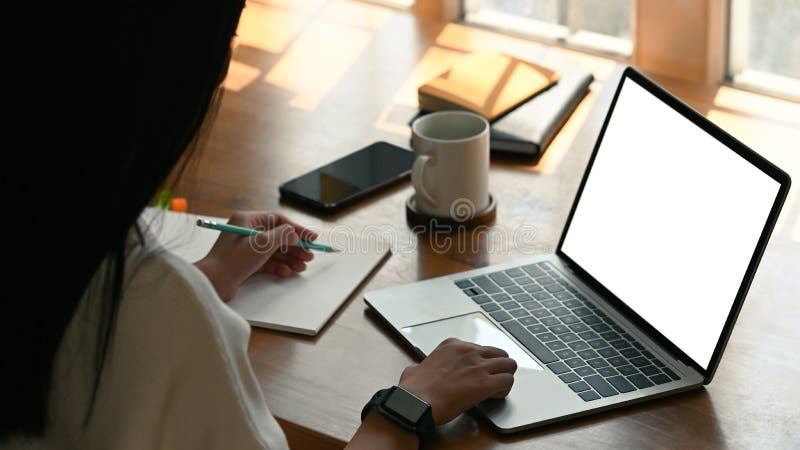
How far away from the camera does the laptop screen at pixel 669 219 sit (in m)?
1.10

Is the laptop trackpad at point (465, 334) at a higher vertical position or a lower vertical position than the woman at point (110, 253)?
lower

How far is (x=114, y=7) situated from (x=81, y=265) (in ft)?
0.65

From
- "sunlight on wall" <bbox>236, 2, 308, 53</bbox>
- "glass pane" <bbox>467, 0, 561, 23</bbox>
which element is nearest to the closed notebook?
"glass pane" <bbox>467, 0, 561, 23</bbox>

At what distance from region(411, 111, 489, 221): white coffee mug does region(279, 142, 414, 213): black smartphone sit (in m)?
0.10

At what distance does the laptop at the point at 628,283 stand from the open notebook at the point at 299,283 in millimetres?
61

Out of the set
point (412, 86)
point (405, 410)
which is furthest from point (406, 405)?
point (412, 86)

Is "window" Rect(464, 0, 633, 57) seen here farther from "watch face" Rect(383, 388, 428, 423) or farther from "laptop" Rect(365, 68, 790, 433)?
"watch face" Rect(383, 388, 428, 423)

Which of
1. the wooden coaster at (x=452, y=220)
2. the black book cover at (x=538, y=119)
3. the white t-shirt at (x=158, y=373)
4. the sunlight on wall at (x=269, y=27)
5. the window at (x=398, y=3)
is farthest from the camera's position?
the window at (x=398, y=3)

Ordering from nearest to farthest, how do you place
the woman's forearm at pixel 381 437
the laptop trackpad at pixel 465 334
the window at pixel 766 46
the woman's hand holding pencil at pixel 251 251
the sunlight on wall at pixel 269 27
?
the woman's forearm at pixel 381 437 < the laptop trackpad at pixel 465 334 < the woman's hand holding pencil at pixel 251 251 < the window at pixel 766 46 < the sunlight on wall at pixel 269 27

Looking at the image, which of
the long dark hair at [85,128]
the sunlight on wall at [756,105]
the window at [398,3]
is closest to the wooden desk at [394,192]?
the sunlight on wall at [756,105]

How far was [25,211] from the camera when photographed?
32.3 inches

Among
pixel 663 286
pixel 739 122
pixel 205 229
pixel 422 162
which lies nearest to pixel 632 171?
pixel 663 286

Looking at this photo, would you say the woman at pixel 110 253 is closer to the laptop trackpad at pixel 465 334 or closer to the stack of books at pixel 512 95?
the laptop trackpad at pixel 465 334

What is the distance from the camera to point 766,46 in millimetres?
1859
